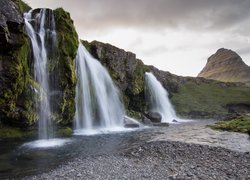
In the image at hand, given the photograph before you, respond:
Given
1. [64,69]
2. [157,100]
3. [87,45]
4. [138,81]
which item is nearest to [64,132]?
[64,69]

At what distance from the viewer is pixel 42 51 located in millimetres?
37906

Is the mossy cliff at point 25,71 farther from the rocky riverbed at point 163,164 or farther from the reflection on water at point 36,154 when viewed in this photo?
the rocky riverbed at point 163,164

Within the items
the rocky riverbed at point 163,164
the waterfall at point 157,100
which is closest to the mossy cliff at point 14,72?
the rocky riverbed at point 163,164

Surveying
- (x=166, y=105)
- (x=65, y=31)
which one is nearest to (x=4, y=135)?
(x=65, y=31)

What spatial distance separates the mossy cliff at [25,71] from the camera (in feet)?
100

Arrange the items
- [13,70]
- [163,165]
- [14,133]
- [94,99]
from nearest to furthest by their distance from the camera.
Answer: [163,165], [13,70], [14,133], [94,99]

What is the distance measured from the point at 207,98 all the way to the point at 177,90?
15.5 m

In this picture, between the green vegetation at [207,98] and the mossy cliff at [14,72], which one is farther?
the green vegetation at [207,98]

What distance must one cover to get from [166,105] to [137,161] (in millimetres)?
72798

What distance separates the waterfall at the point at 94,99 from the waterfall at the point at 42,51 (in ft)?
27.8

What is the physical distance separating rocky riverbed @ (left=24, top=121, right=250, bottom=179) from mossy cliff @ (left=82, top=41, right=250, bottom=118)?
40329 millimetres

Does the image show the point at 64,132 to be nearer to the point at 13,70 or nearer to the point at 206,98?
the point at 13,70

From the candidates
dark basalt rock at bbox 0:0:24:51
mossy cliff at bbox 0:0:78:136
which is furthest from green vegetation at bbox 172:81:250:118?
dark basalt rock at bbox 0:0:24:51

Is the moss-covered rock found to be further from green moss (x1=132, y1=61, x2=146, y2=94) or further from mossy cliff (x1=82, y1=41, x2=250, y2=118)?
green moss (x1=132, y1=61, x2=146, y2=94)
